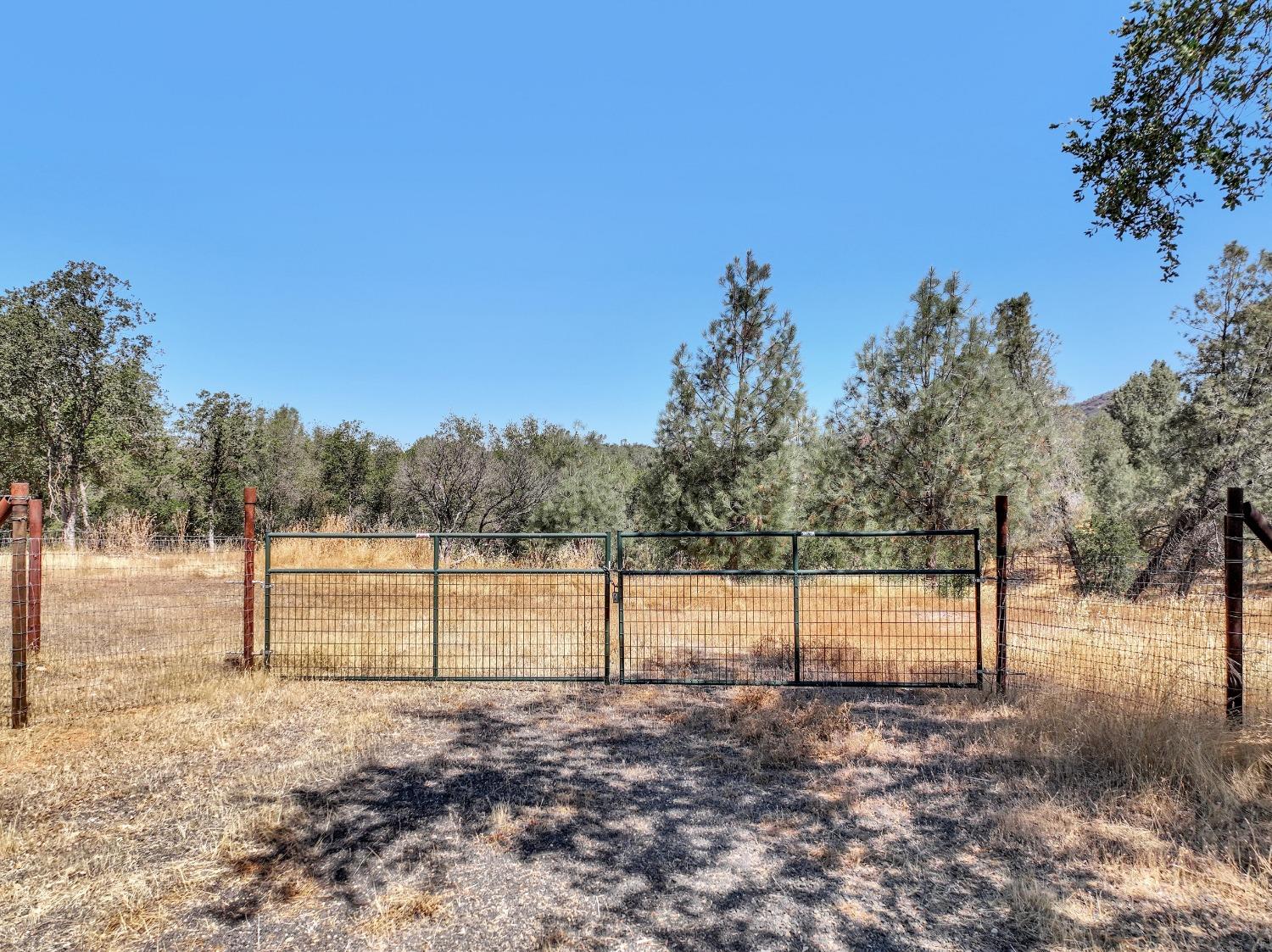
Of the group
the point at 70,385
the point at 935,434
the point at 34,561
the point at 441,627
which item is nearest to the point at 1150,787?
the point at 441,627

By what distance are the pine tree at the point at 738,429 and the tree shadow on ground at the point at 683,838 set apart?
9.82 meters

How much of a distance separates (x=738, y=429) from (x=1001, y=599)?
30.6 ft

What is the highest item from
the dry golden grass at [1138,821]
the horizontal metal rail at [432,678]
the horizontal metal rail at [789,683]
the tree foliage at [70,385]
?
the tree foliage at [70,385]

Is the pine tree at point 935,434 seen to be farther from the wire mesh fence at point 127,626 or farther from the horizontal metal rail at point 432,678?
the wire mesh fence at point 127,626

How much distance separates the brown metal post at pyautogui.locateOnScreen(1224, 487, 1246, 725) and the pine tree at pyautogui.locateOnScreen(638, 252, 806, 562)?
10.2m

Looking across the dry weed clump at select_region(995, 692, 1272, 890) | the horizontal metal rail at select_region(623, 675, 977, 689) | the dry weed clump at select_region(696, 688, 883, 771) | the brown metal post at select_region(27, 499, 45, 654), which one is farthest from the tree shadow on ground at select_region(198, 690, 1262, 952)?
the brown metal post at select_region(27, 499, 45, 654)

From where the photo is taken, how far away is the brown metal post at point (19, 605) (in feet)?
16.3

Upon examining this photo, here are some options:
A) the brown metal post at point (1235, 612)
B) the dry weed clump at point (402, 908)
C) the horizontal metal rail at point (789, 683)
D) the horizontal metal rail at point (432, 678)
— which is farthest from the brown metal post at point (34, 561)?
the brown metal post at point (1235, 612)

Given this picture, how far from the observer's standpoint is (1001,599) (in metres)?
6.08

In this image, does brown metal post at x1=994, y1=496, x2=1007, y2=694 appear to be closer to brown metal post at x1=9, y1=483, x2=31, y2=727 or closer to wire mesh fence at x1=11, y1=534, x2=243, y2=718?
wire mesh fence at x1=11, y1=534, x2=243, y2=718

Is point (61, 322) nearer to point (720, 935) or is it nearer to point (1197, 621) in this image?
point (720, 935)

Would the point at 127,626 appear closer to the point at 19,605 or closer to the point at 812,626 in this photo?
the point at 19,605

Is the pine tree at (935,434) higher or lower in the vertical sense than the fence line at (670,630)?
higher

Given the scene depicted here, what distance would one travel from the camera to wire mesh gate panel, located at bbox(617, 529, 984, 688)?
6223mm
